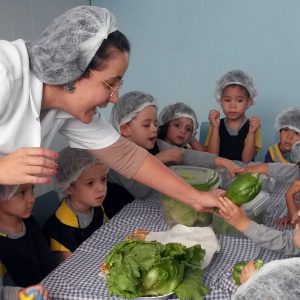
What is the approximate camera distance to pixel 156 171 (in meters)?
1.80

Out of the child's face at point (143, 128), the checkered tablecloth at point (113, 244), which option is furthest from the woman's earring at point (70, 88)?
the child's face at point (143, 128)

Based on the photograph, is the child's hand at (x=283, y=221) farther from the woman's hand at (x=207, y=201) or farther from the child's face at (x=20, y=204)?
the child's face at (x=20, y=204)

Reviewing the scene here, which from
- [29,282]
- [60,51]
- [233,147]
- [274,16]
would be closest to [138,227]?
[29,282]

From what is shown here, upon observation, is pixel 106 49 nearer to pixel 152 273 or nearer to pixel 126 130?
pixel 152 273

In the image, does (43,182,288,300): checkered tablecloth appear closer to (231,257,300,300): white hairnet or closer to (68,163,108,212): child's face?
(68,163,108,212): child's face

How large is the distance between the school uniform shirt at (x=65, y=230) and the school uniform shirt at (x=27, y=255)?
0.07 meters

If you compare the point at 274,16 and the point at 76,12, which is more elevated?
the point at 274,16

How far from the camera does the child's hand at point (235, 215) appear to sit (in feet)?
5.42

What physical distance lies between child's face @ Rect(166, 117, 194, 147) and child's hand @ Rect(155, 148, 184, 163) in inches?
21.9

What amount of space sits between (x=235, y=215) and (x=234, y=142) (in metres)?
1.76

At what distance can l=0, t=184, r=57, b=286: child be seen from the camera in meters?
1.72

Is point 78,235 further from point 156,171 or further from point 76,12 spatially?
point 76,12

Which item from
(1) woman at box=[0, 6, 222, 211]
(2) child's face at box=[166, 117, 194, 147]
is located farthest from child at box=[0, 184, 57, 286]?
(2) child's face at box=[166, 117, 194, 147]

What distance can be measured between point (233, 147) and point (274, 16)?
3.99 feet
